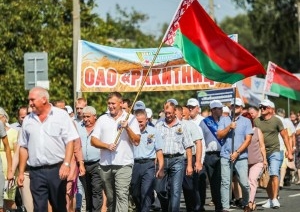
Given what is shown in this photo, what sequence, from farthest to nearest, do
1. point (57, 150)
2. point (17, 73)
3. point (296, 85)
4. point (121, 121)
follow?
point (17, 73)
point (296, 85)
point (121, 121)
point (57, 150)

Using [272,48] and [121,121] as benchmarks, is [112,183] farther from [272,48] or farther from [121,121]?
[272,48]

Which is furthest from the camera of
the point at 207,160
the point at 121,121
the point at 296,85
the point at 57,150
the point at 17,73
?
the point at 17,73

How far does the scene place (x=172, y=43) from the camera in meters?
17.1

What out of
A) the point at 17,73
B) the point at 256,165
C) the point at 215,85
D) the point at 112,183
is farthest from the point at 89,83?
the point at 17,73

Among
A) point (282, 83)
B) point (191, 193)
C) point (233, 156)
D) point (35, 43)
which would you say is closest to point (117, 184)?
point (233, 156)

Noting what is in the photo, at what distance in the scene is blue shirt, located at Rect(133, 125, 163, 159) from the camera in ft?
54.1

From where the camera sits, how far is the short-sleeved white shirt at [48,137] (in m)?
12.6

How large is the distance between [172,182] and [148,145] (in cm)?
79

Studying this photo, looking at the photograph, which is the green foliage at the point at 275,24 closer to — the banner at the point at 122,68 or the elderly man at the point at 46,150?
the banner at the point at 122,68

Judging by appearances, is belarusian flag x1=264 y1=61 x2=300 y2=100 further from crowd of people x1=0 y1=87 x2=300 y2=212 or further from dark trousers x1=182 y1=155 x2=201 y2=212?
dark trousers x1=182 y1=155 x2=201 y2=212

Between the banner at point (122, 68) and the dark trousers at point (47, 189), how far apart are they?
7798mm

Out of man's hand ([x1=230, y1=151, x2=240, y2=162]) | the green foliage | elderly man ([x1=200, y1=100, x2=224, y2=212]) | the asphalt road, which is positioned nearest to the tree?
the asphalt road

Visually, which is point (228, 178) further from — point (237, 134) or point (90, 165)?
point (90, 165)

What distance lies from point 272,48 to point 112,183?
169 feet
